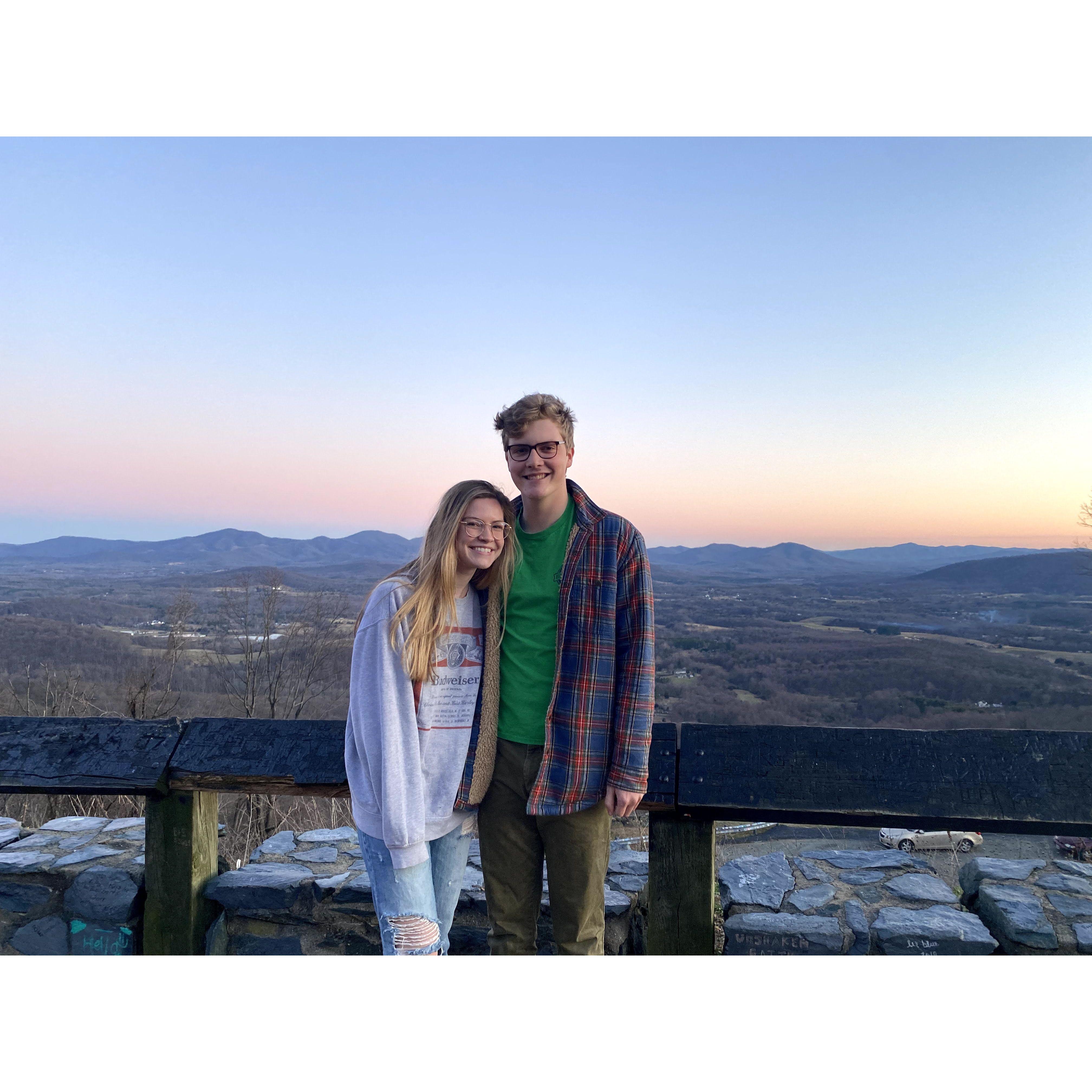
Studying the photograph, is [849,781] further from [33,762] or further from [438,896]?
[33,762]

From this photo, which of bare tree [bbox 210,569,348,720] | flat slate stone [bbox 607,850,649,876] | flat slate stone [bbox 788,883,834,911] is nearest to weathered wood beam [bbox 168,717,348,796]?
flat slate stone [bbox 607,850,649,876]

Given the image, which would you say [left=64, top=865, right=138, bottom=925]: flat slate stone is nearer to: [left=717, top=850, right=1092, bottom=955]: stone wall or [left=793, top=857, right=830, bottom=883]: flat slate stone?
[left=717, top=850, right=1092, bottom=955]: stone wall

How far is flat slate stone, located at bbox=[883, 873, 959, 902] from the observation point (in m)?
2.38

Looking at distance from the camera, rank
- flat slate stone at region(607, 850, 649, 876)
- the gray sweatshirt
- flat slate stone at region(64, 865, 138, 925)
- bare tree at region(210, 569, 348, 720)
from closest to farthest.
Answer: the gray sweatshirt, flat slate stone at region(64, 865, 138, 925), flat slate stone at region(607, 850, 649, 876), bare tree at region(210, 569, 348, 720)

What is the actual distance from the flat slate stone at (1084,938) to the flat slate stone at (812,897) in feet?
2.25

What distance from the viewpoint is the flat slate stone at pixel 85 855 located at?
257 centimetres

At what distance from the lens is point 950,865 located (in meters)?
3.19

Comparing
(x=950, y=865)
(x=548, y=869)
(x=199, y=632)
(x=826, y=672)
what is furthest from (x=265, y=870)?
(x=826, y=672)

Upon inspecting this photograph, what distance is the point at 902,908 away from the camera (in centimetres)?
233

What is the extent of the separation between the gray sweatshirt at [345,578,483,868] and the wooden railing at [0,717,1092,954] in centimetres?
49

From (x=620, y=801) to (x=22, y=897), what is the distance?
7.57ft

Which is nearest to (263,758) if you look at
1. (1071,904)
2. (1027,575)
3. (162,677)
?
(1071,904)

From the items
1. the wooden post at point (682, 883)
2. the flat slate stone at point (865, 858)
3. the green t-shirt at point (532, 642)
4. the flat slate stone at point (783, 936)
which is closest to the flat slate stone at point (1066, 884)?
the flat slate stone at point (865, 858)

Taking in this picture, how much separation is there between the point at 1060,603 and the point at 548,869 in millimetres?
40122
